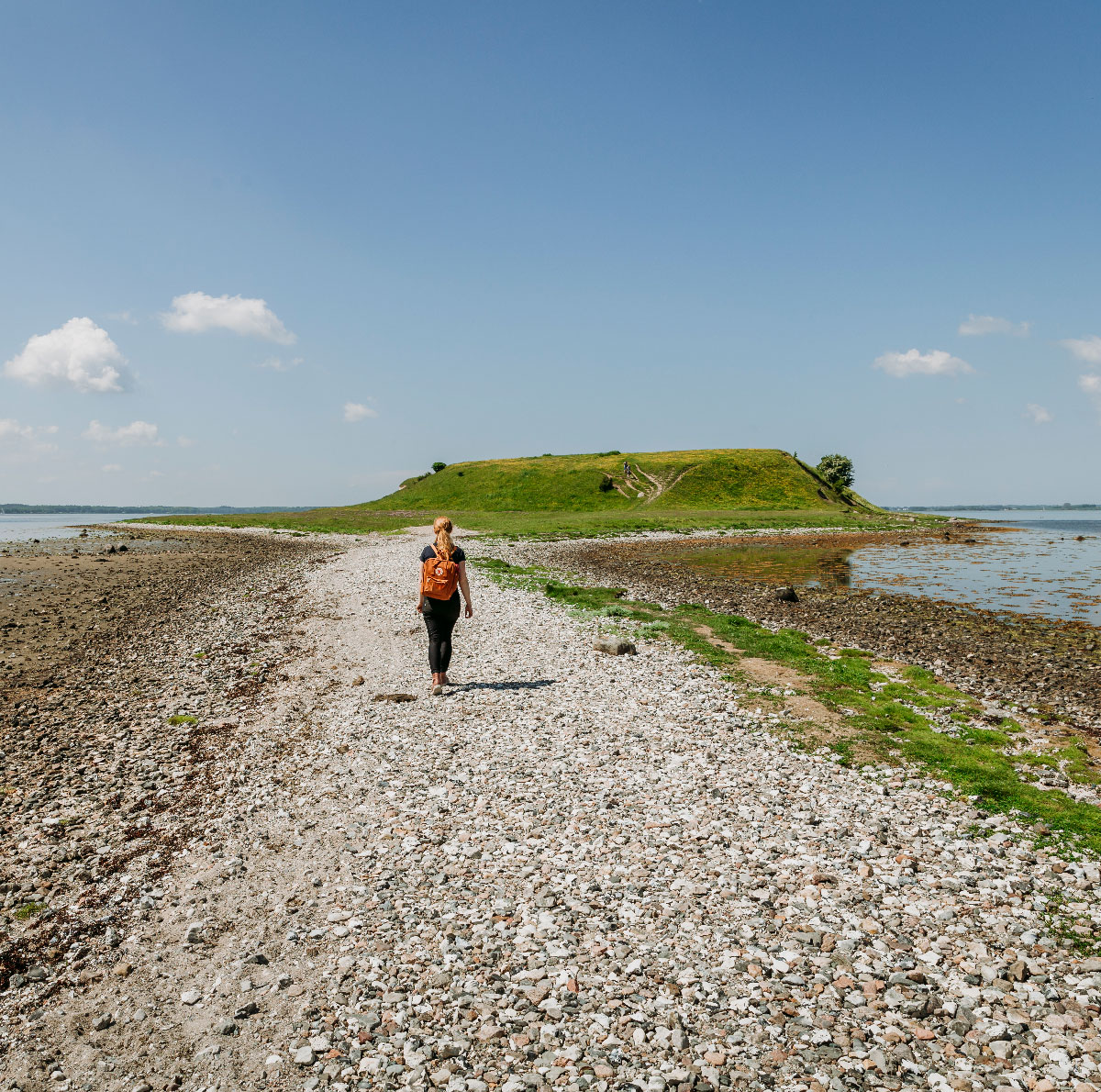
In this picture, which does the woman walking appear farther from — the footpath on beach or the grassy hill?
the grassy hill

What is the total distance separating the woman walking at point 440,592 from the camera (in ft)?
53.8

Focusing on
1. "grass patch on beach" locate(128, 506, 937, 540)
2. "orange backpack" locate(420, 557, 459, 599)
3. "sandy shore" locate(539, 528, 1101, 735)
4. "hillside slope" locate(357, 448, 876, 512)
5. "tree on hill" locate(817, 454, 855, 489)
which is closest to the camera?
"orange backpack" locate(420, 557, 459, 599)

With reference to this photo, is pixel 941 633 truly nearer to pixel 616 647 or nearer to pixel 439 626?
pixel 616 647

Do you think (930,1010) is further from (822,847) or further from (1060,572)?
(1060,572)

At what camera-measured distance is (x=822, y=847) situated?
955 cm

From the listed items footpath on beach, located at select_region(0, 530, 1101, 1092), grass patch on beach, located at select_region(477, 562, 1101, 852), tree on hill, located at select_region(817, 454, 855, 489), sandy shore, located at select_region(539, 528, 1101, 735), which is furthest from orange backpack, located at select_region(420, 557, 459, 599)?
tree on hill, located at select_region(817, 454, 855, 489)

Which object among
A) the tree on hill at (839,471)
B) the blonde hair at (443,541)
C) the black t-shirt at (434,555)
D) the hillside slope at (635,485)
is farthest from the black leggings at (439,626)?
the tree on hill at (839,471)

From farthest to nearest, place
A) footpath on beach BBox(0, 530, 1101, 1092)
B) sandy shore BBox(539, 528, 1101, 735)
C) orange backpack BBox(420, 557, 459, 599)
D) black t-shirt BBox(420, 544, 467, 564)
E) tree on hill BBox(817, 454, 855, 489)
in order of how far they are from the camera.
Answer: tree on hill BBox(817, 454, 855, 489) → sandy shore BBox(539, 528, 1101, 735) → black t-shirt BBox(420, 544, 467, 564) → orange backpack BBox(420, 557, 459, 599) → footpath on beach BBox(0, 530, 1101, 1092)

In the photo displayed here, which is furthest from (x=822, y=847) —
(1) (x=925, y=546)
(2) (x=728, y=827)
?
(1) (x=925, y=546)

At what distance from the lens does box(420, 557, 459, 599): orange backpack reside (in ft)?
53.8

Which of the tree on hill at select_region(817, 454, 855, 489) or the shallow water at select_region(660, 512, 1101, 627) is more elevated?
the tree on hill at select_region(817, 454, 855, 489)

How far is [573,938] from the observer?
7.62 m

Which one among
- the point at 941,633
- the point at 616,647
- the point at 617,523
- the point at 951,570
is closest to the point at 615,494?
the point at 617,523

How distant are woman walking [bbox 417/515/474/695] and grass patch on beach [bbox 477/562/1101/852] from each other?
8048mm
